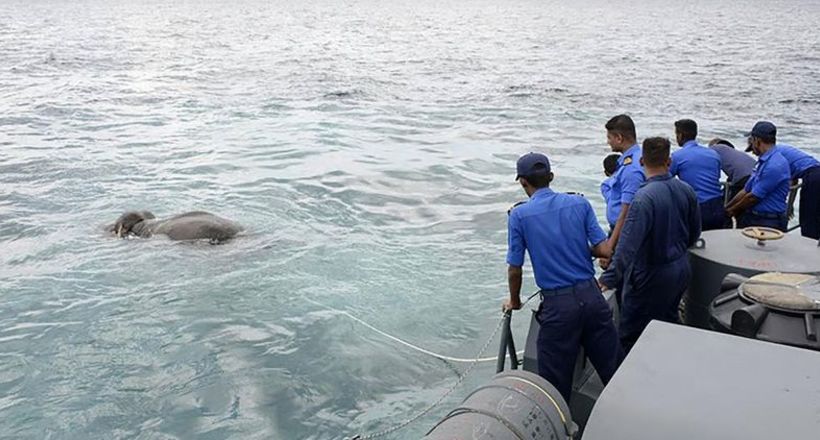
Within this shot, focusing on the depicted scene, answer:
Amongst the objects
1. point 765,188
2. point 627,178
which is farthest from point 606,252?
point 765,188

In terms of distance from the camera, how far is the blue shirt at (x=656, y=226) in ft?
20.3

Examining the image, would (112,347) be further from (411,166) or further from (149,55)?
(149,55)

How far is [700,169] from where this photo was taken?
331 inches

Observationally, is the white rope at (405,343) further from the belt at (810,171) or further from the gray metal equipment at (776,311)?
the belt at (810,171)

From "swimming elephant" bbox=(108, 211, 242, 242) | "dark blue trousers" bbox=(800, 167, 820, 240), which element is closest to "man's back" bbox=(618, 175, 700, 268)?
"dark blue trousers" bbox=(800, 167, 820, 240)

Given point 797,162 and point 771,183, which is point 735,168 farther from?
point 771,183

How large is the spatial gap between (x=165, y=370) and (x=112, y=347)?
3.16 feet

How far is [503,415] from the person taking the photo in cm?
401

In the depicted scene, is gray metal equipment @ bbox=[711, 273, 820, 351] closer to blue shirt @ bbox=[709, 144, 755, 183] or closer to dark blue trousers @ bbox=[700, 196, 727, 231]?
dark blue trousers @ bbox=[700, 196, 727, 231]

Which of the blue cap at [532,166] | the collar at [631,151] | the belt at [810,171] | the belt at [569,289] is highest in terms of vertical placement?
the blue cap at [532,166]

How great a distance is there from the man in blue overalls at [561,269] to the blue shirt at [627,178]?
5.00 feet

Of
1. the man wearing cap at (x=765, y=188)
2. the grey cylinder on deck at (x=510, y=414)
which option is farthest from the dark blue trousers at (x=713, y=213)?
the grey cylinder on deck at (x=510, y=414)

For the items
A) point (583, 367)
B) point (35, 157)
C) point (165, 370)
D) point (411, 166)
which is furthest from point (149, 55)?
point (583, 367)

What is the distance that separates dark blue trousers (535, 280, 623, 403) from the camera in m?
5.71
